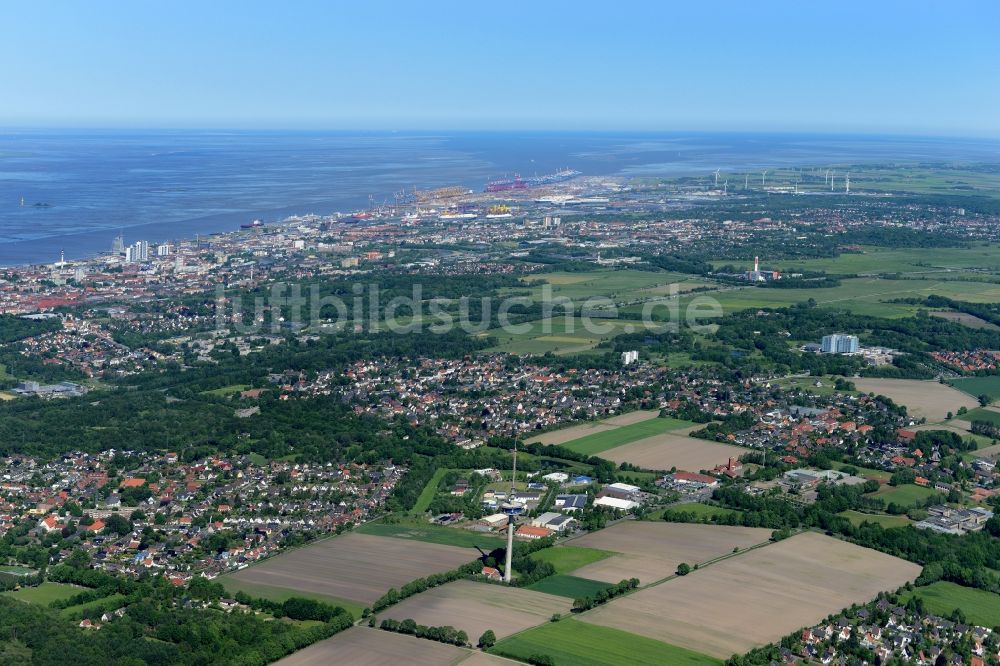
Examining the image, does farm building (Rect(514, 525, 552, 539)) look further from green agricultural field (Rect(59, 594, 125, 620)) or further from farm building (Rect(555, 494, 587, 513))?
green agricultural field (Rect(59, 594, 125, 620))

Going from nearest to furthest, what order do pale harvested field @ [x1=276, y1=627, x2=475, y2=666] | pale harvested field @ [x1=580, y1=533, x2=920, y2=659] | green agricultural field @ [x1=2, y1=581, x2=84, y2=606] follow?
1. pale harvested field @ [x1=276, y1=627, x2=475, y2=666]
2. pale harvested field @ [x1=580, y1=533, x2=920, y2=659]
3. green agricultural field @ [x1=2, y1=581, x2=84, y2=606]

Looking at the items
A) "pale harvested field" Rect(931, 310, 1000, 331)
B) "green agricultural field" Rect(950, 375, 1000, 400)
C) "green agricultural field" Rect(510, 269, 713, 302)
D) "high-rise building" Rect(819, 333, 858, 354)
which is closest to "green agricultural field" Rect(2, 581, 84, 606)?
"green agricultural field" Rect(950, 375, 1000, 400)

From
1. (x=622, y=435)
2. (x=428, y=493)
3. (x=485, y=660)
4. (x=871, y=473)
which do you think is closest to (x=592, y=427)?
(x=622, y=435)

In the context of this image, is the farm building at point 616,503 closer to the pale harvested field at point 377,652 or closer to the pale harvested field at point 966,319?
the pale harvested field at point 377,652

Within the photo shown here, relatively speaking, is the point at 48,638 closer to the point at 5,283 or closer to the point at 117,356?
the point at 117,356

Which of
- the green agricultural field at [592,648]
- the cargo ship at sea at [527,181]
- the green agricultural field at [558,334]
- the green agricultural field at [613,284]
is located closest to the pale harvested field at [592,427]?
the green agricultural field at [558,334]

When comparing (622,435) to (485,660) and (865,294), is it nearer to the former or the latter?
(485,660)
